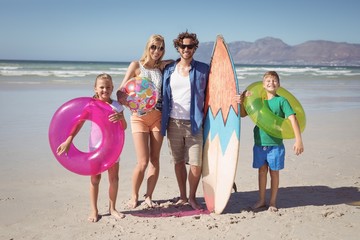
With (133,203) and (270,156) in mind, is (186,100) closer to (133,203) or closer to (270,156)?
(270,156)

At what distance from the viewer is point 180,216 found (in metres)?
3.92

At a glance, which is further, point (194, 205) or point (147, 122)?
point (194, 205)

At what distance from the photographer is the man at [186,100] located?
389 cm

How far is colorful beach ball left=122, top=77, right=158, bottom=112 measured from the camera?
367 cm

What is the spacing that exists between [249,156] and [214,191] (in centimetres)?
228

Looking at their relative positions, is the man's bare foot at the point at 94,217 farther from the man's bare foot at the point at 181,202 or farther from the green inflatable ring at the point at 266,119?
the green inflatable ring at the point at 266,119

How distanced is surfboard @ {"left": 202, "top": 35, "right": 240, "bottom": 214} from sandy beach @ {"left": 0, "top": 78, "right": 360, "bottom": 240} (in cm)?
26

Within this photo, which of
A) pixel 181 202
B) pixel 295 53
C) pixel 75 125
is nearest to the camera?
pixel 75 125

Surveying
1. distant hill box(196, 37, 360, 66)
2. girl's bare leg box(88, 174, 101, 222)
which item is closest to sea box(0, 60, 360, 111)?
girl's bare leg box(88, 174, 101, 222)

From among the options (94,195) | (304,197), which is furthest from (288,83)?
(94,195)

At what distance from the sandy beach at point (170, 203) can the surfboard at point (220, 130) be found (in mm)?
265

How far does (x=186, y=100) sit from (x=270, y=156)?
1.03 metres

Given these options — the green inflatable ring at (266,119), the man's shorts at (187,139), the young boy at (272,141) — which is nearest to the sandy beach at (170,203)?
the young boy at (272,141)

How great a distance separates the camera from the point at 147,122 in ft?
13.2
